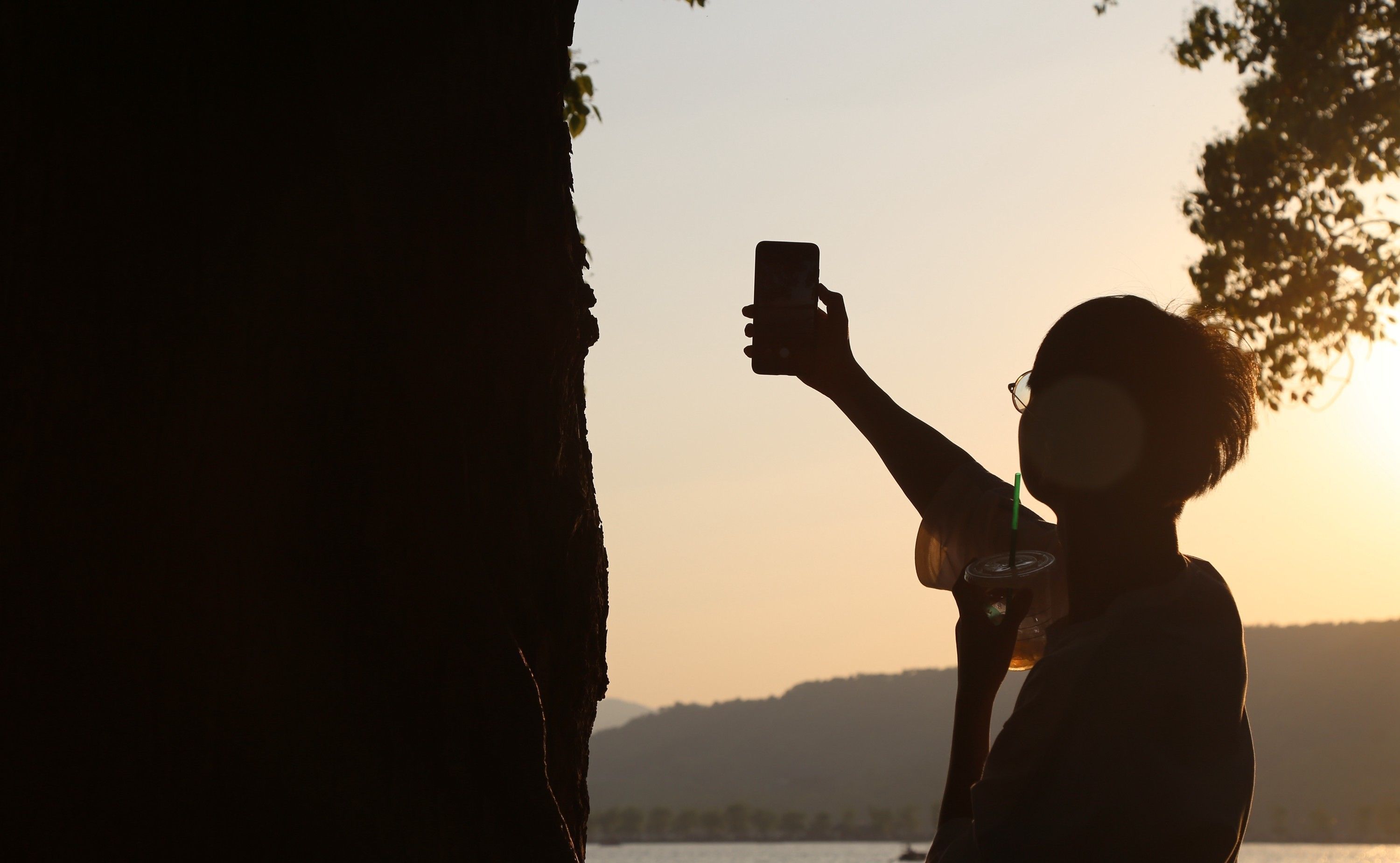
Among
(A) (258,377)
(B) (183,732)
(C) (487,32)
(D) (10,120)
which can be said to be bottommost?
(B) (183,732)

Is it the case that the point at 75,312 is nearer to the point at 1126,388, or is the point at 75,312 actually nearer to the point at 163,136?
the point at 163,136

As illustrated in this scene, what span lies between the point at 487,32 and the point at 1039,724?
1.72 meters

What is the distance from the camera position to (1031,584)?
8.66 ft

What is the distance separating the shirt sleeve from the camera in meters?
2.78

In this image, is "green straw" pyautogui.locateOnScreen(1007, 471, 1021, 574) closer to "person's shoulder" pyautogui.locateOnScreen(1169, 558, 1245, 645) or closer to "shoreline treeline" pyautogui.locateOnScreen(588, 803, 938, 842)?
"person's shoulder" pyautogui.locateOnScreen(1169, 558, 1245, 645)

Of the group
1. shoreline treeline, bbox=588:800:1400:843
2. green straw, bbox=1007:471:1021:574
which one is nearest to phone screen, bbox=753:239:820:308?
green straw, bbox=1007:471:1021:574

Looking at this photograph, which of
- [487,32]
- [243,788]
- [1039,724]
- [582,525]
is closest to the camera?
[243,788]

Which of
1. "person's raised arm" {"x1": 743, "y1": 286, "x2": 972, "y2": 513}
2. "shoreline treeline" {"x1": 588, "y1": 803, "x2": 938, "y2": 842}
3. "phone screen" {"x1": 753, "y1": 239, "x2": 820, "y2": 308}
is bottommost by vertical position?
"shoreline treeline" {"x1": 588, "y1": 803, "x2": 938, "y2": 842}

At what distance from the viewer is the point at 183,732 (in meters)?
1.95

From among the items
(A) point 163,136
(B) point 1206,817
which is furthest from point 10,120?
(B) point 1206,817

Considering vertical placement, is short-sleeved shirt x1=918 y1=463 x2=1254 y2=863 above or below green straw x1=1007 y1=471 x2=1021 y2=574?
below

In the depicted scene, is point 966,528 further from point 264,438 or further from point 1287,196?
point 1287,196

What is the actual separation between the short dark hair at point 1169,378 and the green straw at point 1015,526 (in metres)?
0.28

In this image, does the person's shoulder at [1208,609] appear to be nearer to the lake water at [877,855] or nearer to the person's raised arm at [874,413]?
the person's raised arm at [874,413]
